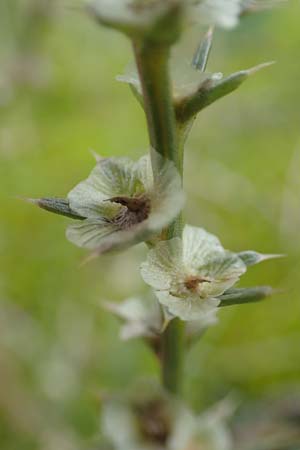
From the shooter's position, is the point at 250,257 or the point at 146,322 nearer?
the point at 250,257

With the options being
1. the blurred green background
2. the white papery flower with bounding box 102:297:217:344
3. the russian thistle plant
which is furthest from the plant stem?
the blurred green background

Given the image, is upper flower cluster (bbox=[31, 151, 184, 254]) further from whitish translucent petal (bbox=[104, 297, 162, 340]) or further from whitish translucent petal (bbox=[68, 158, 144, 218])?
whitish translucent petal (bbox=[104, 297, 162, 340])

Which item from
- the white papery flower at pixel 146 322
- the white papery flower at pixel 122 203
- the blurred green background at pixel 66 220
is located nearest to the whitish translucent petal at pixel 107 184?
the white papery flower at pixel 122 203

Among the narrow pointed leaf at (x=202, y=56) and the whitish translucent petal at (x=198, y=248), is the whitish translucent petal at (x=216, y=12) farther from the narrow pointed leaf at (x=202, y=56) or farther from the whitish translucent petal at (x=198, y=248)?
the whitish translucent petal at (x=198, y=248)

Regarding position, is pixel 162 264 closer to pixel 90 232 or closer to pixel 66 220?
pixel 90 232

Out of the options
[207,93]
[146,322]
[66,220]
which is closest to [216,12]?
[207,93]

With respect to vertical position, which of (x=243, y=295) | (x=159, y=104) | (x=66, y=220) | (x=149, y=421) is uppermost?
(x=159, y=104)
